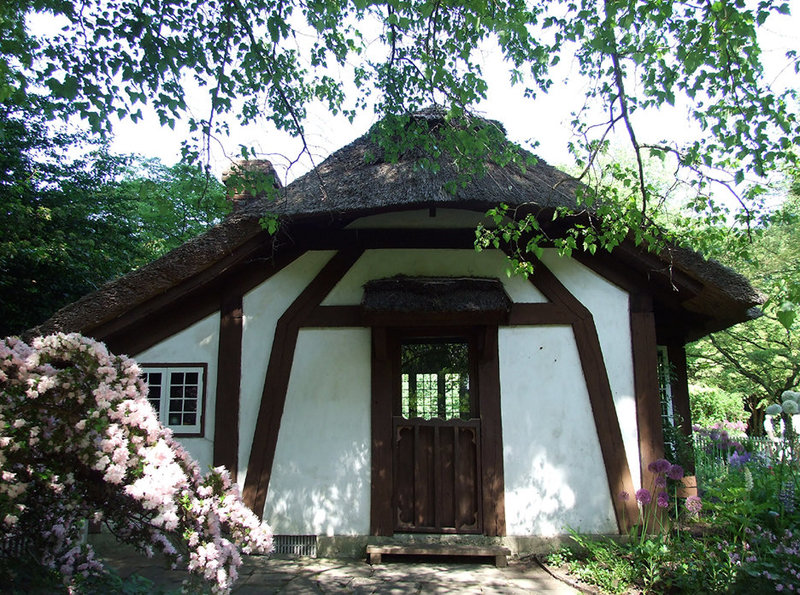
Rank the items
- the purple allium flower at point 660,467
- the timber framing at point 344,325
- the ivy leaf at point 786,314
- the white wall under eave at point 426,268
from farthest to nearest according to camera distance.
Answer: the white wall under eave at point 426,268 < the timber framing at point 344,325 < the purple allium flower at point 660,467 < the ivy leaf at point 786,314

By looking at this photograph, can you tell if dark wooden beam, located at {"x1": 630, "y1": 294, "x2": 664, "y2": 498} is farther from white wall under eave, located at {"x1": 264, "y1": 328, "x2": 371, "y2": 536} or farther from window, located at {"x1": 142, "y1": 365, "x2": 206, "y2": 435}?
window, located at {"x1": 142, "y1": 365, "x2": 206, "y2": 435}

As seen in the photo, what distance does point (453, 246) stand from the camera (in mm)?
5875

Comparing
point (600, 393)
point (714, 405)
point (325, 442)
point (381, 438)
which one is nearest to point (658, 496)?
point (600, 393)

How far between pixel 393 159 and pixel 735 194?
2.67 meters

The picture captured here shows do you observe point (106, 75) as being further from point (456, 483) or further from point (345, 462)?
point (456, 483)

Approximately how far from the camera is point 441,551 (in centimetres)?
513

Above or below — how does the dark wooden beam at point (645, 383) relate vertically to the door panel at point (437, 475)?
above

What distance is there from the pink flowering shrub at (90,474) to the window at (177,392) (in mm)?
2765

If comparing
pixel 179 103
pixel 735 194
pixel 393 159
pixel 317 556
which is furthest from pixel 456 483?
pixel 179 103

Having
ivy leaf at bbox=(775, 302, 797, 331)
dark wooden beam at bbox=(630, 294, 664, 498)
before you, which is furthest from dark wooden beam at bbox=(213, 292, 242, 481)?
ivy leaf at bbox=(775, 302, 797, 331)

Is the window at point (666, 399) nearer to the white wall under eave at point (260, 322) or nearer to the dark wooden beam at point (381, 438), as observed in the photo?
the dark wooden beam at point (381, 438)

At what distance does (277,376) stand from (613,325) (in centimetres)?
330

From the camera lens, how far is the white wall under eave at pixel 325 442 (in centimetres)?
542

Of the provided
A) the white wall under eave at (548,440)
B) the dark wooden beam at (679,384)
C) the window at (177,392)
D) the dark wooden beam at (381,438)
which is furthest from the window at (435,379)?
the dark wooden beam at (679,384)
